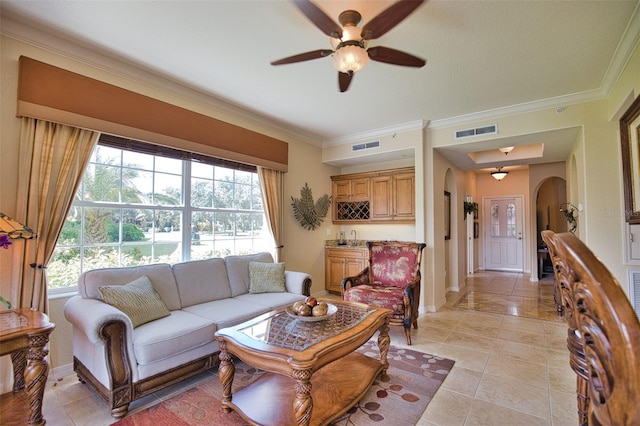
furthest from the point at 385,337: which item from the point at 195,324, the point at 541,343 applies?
the point at 541,343

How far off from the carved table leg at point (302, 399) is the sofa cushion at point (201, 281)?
6.00ft

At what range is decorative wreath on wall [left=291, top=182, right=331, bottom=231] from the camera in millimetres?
5031

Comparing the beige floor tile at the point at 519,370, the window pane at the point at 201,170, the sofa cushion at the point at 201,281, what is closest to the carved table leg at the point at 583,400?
the beige floor tile at the point at 519,370

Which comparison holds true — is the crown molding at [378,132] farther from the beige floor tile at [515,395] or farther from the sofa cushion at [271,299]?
the beige floor tile at [515,395]

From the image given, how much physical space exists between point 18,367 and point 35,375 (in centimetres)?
65

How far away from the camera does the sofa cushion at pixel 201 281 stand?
10.2ft

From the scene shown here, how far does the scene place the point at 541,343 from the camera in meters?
3.30

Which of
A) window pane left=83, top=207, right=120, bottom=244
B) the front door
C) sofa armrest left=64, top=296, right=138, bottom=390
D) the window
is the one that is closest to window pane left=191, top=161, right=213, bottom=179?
the window

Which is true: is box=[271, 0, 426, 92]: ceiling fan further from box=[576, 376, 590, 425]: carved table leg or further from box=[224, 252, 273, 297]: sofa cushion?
box=[224, 252, 273, 297]: sofa cushion

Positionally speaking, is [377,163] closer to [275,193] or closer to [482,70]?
[275,193]

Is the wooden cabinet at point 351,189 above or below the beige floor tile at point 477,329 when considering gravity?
above

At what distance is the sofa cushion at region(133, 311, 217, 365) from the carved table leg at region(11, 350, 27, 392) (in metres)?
0.72

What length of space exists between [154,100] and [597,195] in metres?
4.98

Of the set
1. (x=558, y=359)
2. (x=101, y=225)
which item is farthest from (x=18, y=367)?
(x=558, y=359)
